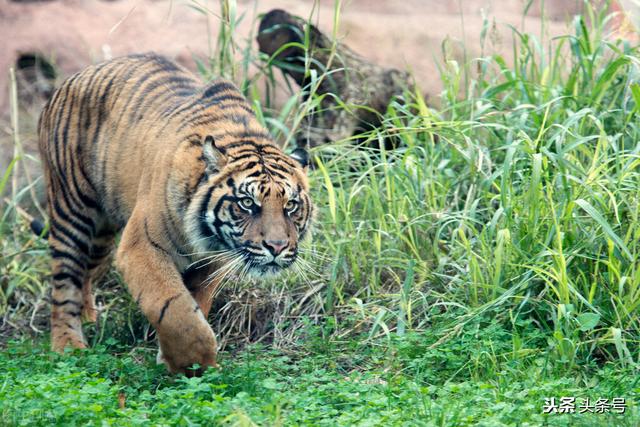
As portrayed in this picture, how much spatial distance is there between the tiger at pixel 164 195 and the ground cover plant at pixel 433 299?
0.29m

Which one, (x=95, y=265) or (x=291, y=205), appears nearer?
(x=291, y=205)

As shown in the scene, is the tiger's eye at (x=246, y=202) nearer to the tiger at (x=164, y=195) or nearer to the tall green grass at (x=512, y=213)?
the tiger at (x=164, y=195)

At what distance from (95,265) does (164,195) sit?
1.44 meters

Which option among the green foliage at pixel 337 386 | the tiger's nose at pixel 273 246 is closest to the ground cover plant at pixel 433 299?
the green foliage at pixel 337 386

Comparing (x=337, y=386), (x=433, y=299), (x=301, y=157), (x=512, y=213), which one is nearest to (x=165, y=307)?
(x=337, y=386)

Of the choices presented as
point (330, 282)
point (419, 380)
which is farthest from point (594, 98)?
point (419, 380)

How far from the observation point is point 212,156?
4484 millimetres

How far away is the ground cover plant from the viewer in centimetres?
373

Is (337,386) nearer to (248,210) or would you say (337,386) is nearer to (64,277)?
(248,210)

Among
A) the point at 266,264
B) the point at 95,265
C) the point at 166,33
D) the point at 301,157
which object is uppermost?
the point at 166,33

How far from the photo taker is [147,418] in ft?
11.9

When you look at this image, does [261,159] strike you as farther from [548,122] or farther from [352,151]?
[548,122]

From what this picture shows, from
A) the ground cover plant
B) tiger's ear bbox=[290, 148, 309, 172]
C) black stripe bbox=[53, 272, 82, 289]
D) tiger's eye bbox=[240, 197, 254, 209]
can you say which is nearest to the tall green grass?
the ground cover plant

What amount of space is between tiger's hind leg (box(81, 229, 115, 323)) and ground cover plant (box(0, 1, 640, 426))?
0.38 feet
